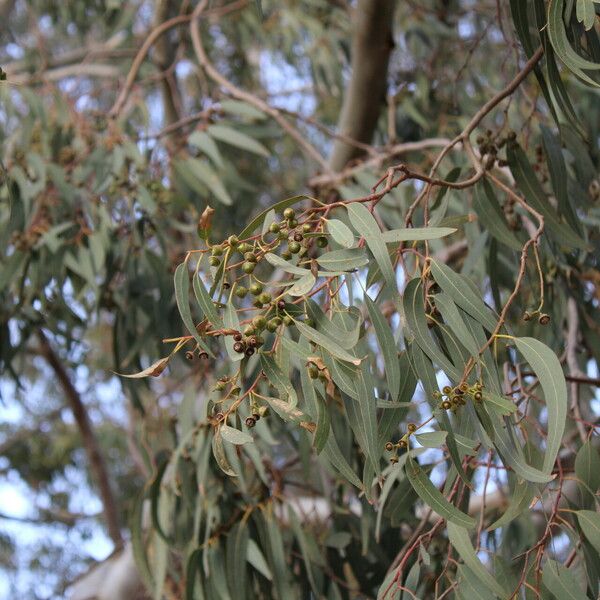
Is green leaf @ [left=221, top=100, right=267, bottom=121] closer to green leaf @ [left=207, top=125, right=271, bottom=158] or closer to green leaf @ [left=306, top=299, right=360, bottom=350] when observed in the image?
green leaf @ [left=207, top=125, right=271, bottom=158]

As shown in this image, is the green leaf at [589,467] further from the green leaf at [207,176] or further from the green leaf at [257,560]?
the green leaf at [207,176]

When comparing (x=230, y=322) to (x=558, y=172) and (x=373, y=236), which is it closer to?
(x=373, y=236)

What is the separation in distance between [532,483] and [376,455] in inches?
9.2

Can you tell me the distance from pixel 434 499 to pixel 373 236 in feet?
1.12

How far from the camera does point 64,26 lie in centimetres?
437

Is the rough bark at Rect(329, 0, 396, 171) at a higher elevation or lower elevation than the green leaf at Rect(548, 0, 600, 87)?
higher

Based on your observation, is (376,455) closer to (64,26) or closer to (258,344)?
(258,344)

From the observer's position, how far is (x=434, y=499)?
1301 millimetres

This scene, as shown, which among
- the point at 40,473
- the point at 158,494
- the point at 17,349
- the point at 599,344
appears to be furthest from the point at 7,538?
the point at 599,344

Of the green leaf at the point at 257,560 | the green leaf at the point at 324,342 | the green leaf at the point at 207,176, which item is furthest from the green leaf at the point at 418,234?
the green leaf at the point at 207,176

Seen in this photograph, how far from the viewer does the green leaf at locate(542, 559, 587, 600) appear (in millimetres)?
1382

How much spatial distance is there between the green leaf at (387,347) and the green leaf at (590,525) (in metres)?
0.37

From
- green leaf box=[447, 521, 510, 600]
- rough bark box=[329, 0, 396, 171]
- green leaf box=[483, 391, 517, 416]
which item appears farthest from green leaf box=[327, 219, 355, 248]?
rough bark box=[329, 0, 396, 171]

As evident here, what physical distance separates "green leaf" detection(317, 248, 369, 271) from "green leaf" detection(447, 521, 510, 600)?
382mm
